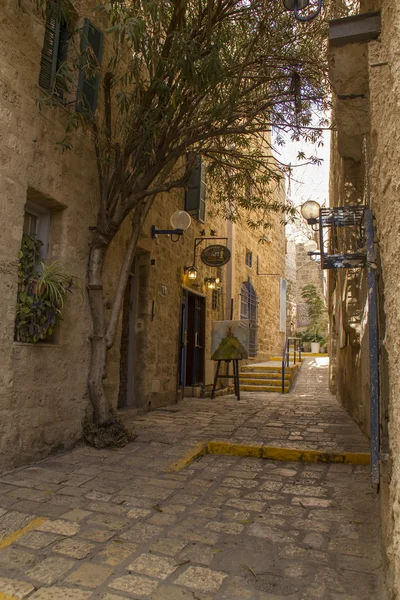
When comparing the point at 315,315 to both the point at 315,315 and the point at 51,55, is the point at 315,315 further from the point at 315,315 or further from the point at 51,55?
the point at 51,55

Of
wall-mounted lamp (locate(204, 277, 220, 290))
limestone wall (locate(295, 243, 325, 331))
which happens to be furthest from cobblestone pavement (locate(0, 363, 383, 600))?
limestone wall (locate(295, 243, 325, 331))

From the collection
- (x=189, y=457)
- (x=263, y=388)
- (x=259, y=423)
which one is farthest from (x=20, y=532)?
(x=263, y=388)

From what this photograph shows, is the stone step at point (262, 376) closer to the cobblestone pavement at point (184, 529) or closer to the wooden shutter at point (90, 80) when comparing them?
the cobblestone pavement at point (184, 529)

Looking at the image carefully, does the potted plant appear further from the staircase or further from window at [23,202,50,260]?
window at [23,202,50,260]

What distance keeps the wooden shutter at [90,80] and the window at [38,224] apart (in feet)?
3.90

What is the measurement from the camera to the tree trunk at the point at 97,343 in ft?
16.0

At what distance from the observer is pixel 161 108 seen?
4668 mm

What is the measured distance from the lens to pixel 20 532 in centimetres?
267

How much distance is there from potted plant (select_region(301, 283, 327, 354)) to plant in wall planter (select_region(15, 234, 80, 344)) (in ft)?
58.3

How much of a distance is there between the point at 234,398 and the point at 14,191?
21.7ft

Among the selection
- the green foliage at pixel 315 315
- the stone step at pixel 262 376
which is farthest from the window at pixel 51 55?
the green foliage at pixel 315 315

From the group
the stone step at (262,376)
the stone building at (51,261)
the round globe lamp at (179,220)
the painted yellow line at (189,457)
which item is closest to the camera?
the stone building at (51,261)

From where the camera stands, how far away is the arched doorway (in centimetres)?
1295

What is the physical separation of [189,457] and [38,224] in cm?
293
